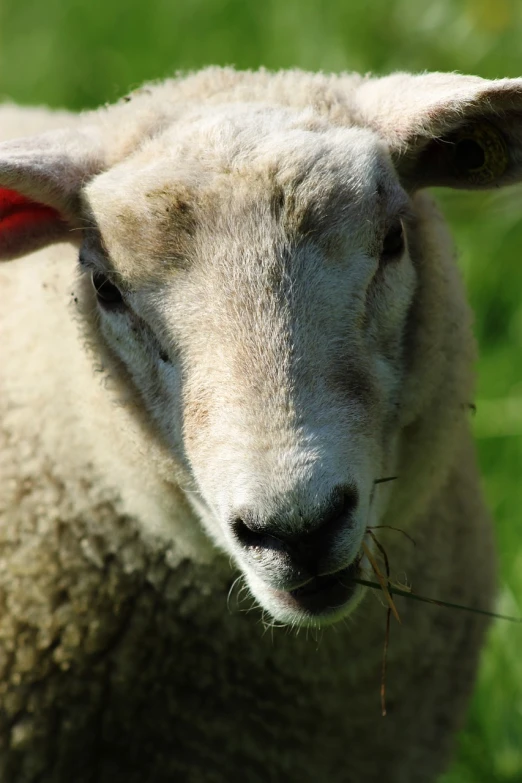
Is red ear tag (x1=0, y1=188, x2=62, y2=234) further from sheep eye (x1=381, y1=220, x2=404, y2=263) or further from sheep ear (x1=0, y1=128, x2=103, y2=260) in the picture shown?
sheep eye (x1=381, y1=220, x2=404, y2=263)

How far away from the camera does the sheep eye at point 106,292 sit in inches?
101

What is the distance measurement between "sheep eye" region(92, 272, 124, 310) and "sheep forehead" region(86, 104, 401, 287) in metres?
0.08

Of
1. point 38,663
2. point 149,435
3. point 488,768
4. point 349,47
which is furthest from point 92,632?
point 349,47

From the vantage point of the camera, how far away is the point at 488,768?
3684mm

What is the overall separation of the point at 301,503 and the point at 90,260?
0.85m

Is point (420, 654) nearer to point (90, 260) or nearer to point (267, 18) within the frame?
point (90, 260)

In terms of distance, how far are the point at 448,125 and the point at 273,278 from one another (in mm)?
578

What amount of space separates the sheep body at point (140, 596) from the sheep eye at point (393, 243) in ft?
0.59

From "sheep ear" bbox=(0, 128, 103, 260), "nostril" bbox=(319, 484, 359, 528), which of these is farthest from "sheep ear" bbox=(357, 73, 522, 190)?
"nostril" bbox=(319, 484, 359, 528)

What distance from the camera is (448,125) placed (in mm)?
2547

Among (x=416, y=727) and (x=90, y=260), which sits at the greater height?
(x=90, y=260)

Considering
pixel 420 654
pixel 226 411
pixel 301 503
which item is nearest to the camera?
pixel 301 503

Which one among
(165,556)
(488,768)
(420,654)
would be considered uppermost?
(165,556)

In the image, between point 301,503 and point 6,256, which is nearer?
point 301,503
